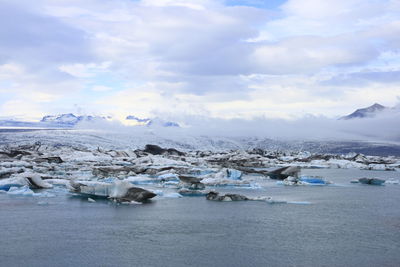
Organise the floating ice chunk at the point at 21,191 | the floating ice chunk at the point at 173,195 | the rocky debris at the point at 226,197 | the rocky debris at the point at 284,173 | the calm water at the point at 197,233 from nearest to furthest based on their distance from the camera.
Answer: the calm water at the point at 197,233, the rocky debris at the point at 226,197, the floating ice chunk at the point at 21,191, the floating ice chunk at the point at 173,195, the rocky debris at the point at 284,173

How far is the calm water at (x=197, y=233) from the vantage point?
404 inches

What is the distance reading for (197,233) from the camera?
12938 millimetres

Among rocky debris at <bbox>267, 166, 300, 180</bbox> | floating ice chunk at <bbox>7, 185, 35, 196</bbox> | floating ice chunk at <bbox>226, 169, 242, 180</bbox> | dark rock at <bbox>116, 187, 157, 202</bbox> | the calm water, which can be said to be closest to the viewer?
the calm water

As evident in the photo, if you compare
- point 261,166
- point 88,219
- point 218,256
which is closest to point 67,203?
point 88,219

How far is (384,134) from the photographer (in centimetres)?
19238

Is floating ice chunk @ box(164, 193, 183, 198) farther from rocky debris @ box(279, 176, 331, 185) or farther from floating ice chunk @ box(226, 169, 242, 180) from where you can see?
rocky debris @ box(279, 176, 331, 185)

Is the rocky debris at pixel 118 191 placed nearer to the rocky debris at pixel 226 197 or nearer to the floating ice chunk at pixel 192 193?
the rocky debris at pixel 226 197

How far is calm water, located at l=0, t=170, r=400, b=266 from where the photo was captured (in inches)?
404

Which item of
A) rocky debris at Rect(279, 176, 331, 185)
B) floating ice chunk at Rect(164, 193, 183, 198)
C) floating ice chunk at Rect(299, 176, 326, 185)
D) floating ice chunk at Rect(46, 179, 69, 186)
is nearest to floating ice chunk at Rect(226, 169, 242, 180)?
rocky debris at Rect(279, 176, 331, 185)

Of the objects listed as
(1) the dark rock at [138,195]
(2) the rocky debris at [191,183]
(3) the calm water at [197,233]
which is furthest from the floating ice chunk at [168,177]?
(1) the dark rock at [138,195]

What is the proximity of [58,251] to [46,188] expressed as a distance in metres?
12.3

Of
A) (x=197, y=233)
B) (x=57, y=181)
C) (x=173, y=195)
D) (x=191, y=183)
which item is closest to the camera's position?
(x=197, y=233)

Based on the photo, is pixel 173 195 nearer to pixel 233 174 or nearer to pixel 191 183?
pixel 191 183

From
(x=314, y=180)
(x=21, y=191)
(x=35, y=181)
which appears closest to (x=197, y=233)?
(x=21, y=191)
